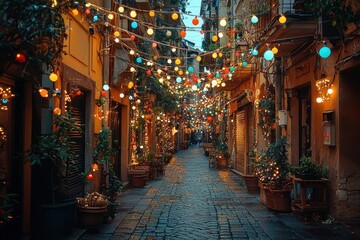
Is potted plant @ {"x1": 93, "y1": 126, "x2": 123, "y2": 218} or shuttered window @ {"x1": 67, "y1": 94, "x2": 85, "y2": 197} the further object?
potted plant @ {"x1": 93, "y1": 126, "x2": 123, "y2": 218}

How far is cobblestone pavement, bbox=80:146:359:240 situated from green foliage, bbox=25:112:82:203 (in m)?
1.32

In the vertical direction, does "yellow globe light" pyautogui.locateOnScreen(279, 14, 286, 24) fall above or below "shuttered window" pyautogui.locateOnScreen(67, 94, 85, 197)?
above

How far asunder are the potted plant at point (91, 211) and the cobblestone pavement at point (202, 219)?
0.73 feet

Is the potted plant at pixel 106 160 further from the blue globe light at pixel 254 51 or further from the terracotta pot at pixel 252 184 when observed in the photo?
the terracotta pot at pixel 252 184

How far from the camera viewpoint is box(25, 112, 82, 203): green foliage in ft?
23.0

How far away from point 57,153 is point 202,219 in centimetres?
451

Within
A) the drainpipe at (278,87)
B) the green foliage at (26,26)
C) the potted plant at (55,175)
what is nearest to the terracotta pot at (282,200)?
the drainpipe at (278,87)

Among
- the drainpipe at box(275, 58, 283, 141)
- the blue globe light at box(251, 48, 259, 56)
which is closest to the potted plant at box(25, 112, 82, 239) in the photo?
the blue globe light at box(251, 48, 259, 56)

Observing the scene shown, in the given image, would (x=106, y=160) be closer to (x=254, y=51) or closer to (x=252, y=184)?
(x=254, y=51)

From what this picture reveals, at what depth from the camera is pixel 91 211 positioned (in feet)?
28.7

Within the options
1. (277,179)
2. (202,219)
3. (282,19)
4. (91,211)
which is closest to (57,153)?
(91,211)

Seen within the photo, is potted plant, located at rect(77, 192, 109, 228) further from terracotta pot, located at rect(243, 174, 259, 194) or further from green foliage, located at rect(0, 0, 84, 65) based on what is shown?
terracotta pot, located at rect(243, 174, 259, 194)

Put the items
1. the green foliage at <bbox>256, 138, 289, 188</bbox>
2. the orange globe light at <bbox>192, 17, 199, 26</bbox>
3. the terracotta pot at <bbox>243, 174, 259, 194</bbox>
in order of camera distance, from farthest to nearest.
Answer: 1. the terracotta pot at <bbox>243, 174, 259, 194</bbox>
2. the green foliage at <bbox>256, 138, 289, 188</bbox>
3. the orange globe light at <bbox>192, 17, 199, 26</bbox>

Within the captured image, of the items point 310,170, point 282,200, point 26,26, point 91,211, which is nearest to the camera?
point 26,26
